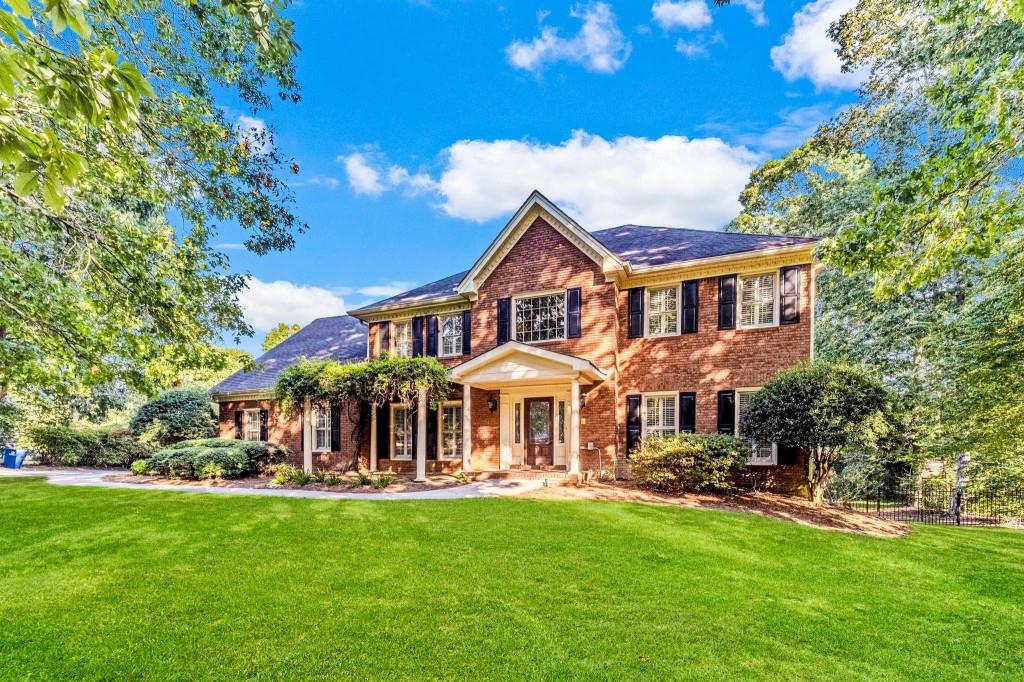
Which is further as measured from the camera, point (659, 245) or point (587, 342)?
point (659, 245)

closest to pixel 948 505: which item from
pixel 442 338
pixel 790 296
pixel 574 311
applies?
pixel 790 296

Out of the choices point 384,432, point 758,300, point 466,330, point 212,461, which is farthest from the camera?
point 384,432

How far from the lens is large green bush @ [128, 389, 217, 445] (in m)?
20.2

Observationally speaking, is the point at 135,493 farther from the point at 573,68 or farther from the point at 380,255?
the point at 573,68

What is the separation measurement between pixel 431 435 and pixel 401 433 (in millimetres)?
1239

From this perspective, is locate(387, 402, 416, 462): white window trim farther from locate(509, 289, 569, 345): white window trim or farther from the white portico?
locate(509, 289, 569, 345): white window trim

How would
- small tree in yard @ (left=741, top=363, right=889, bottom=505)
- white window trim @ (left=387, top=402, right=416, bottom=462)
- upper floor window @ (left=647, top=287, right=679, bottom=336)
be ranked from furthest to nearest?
white window trim @ (left=387, top=402, right=416, bottom=462) → upper floor window @ (left=647, top=287, right=679, bottom=336) → small tree in yard @ (left=741, top=363, right=889, bottom=505)

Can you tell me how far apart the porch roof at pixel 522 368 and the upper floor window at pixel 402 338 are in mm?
3882

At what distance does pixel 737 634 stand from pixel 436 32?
453 inches

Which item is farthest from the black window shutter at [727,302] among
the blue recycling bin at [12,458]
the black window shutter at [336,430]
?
the blue recycling bin at [12,458]

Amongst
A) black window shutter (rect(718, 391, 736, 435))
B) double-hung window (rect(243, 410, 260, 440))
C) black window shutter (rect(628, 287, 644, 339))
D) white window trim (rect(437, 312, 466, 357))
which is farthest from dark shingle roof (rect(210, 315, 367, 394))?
black window shutter (rect(718, 391, 736, 435))

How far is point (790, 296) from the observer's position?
41.4ft

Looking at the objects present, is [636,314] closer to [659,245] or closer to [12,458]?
[659,245]

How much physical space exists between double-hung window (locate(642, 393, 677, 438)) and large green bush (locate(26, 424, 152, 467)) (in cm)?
1976
